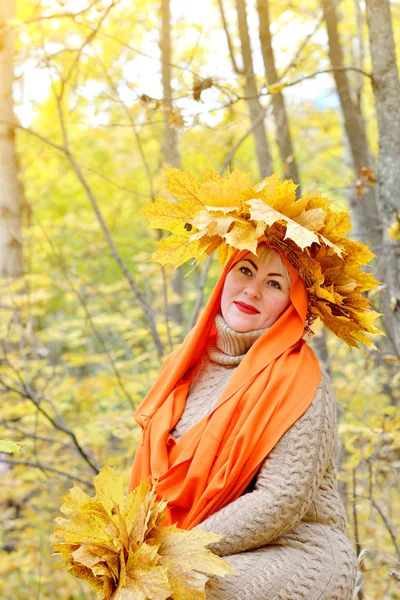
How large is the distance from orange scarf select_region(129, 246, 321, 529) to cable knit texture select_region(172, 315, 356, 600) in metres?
0.05

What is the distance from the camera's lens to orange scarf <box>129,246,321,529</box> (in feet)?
6.23

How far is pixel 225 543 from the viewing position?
1817mm

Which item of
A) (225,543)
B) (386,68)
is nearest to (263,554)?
(225,543)

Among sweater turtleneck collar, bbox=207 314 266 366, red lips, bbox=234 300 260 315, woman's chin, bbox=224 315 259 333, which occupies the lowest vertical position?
sweater turtleneck collar, bbox=207 314 266 366

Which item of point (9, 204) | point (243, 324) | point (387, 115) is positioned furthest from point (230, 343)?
point (9, 204)

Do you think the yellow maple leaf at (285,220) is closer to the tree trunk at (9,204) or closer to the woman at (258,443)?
the woman at (258,443)

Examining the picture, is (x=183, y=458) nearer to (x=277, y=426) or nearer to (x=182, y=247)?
(x=277, y=426)

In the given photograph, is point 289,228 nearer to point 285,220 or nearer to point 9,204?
point 285,220

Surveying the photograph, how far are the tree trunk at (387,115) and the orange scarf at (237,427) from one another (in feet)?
3.35

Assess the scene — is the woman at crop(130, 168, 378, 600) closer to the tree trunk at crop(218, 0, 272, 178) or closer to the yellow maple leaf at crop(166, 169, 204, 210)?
the yellow maple leaf at crop(166, 169, 204, 210)

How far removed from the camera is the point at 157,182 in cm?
500

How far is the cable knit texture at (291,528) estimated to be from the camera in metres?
1.79

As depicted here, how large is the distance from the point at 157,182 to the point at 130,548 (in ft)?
12.0

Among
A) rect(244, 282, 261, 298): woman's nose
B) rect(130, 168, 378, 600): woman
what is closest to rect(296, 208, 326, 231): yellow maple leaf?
rect(130, 168, 378, 600): woman
